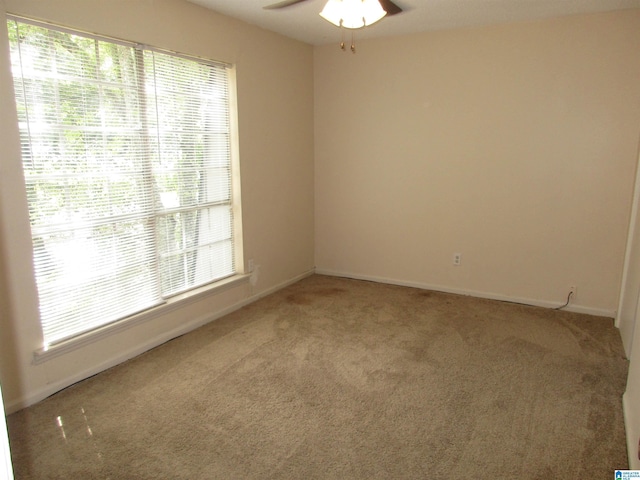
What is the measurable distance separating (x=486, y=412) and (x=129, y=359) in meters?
2.34

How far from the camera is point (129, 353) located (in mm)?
3061

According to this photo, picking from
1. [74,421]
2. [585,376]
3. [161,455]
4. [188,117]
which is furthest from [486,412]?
[188,117]

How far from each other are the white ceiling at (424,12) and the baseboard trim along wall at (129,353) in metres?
2.46

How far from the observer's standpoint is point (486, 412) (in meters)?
2.43

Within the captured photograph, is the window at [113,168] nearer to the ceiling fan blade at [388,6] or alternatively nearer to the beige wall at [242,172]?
the beige wall at [242,172]

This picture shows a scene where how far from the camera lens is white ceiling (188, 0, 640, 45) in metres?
3.24

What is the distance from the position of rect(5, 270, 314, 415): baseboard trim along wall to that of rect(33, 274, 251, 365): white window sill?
0.57ft

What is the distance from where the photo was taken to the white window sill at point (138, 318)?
2592 mm

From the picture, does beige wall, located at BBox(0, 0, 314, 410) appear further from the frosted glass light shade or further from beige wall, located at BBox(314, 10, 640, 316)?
the frosted glass light shade

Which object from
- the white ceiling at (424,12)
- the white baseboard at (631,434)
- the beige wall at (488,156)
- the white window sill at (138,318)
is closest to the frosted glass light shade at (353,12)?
the white ceiling at (424,12)

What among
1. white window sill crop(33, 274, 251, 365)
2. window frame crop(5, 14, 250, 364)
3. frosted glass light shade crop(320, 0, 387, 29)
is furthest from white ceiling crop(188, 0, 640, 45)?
white window sill crop(33, 274, 251, 365)

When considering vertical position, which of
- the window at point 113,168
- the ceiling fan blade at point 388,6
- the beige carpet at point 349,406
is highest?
the ceiling fan blade at point 388,6

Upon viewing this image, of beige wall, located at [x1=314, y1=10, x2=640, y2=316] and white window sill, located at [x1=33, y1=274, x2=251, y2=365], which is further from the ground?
beige wall, located at [x1=314, y1=10, x2=640, y2=316]

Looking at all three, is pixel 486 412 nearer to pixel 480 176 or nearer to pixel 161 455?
pixel 161 455
